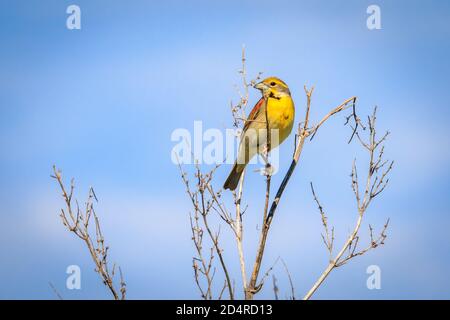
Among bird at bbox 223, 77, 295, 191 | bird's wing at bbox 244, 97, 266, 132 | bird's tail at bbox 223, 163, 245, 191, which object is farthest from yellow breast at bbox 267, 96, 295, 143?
bird's tail at bbox 223, 163, 245, 191

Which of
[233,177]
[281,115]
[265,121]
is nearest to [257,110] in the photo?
[265,121]

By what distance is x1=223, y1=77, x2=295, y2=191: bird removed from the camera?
26.0 feet

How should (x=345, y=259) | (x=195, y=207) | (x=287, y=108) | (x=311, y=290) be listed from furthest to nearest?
(x=287, y=108) → (x=195, y=207) → (x=345, y=259) → (x=311, y=290)

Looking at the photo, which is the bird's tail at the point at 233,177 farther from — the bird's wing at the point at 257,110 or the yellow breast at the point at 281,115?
the yellow breast at the point at 281,115

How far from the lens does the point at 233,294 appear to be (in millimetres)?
5246

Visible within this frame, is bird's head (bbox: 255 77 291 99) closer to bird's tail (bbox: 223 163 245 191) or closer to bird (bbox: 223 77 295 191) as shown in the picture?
bird (bbox: 223 77 295 191)

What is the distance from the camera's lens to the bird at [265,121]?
7.93 metres

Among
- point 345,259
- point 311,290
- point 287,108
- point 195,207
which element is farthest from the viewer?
point 287,108

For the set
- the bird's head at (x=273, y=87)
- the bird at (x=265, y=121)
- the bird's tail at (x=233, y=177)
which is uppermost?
the bird's head at (x=273, y=87)

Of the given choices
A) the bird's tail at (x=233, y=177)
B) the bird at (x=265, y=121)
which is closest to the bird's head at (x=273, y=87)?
the bird at (x=265, y=121)

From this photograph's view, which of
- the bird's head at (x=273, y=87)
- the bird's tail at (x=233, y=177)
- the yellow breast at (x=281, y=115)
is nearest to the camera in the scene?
the yellow breast at (x=281, y=115)

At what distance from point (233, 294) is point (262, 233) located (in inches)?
21.9
